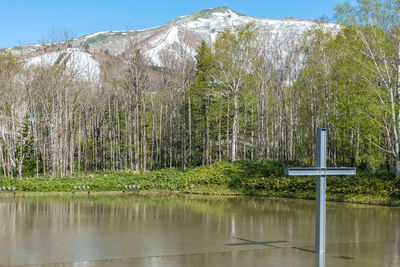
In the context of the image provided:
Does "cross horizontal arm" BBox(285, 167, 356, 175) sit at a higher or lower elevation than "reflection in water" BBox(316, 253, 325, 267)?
higher

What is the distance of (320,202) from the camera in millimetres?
9117

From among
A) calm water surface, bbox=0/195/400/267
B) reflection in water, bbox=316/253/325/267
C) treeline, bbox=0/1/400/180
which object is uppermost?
treeline, bbox=0/1/400/180

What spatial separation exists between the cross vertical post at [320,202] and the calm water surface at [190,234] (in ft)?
1.15

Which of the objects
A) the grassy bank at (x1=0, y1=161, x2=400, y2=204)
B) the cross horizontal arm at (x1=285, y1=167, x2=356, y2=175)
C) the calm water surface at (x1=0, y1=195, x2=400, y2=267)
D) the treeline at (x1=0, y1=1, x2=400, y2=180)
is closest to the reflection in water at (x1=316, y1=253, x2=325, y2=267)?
the calm water surface at (x1=0, y1=195, x2=400, y2=267)

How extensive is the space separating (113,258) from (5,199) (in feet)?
48.8

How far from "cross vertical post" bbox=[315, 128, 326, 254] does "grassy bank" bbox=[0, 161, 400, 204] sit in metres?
12.0

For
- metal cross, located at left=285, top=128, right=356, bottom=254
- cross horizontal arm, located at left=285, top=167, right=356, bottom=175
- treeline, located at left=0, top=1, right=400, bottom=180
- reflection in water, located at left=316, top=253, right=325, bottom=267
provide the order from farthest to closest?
treeline, located at left=0, top=1, right=400, bottom=180 → metal cross, located at left=285, top=128, right=356, bottom=254 → cross horizontal arm, located at left=285, top=167, right=356, bottom=175 → reflection in water, located at left=316, top=253, right=325, bottom=267

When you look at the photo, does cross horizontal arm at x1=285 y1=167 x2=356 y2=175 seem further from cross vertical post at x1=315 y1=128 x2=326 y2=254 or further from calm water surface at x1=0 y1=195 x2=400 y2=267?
calm water surface at x1=0 y1=195 x2=400 y2=267

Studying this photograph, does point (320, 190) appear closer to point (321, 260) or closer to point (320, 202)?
point (320, 202)

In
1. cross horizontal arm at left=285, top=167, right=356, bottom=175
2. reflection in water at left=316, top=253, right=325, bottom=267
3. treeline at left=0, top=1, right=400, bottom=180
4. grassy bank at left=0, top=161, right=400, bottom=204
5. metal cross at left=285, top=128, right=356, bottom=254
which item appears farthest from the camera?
treeline at left=0, top=1, right=400, bottom=180

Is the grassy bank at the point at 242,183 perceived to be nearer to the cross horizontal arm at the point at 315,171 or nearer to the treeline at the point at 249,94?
the treeline at the point at 249,94

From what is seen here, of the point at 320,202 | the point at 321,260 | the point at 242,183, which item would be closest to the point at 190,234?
the point at 320,202

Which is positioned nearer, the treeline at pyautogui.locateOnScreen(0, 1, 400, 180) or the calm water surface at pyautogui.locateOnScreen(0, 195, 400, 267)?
the calm water surface at pyautogui.locateOnScreen(0, 195, 400, 267)

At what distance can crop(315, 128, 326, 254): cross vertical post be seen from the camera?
Answer: 29.7ft
